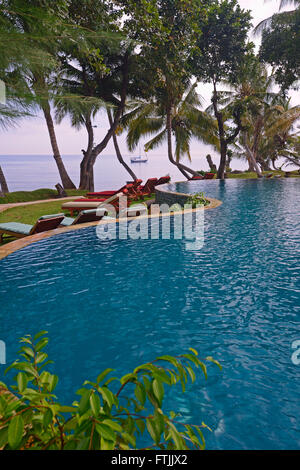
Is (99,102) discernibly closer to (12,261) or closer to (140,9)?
(140,9)

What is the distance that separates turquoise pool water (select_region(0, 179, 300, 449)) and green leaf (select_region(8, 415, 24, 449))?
65.5 inches

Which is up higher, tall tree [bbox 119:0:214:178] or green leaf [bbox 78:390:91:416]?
tall tree [bbox 119:0:214:178]

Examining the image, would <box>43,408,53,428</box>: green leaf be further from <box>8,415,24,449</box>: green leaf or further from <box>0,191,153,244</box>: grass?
<box>0,191,153,244</box>: grass

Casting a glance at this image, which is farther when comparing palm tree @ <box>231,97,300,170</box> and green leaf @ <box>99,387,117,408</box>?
palm tree @ <box>231,97,300,170</box>

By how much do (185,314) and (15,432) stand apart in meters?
3.24

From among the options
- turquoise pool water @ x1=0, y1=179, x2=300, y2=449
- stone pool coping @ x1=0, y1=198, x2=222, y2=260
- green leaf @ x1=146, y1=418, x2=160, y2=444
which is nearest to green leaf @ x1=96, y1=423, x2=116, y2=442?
green leaf @ x1=146, y1=418, x2=160, y2=444

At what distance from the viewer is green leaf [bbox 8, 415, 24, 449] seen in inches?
43.1

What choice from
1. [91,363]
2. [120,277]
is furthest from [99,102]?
[91,363]

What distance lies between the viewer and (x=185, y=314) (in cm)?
421

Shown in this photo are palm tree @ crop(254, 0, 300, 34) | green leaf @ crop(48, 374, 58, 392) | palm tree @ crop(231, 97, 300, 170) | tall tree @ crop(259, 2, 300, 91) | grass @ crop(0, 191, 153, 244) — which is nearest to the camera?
green leaf @ crop(48, 374, 58, 392)

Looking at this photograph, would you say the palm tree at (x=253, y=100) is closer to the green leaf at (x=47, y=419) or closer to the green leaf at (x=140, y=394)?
the green leaf at (x=140, y=394)

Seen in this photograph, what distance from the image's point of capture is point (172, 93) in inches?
894

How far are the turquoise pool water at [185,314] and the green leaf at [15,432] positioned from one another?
1.66 meters

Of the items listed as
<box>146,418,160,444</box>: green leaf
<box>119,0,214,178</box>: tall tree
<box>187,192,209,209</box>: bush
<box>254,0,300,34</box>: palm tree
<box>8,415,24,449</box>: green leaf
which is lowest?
<box>146,418,160,444</box>: green leaf
